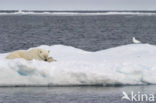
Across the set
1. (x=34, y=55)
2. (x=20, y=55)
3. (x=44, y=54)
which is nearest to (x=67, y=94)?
(x=44, y=54)

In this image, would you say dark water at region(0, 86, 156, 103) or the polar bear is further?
the polar bear

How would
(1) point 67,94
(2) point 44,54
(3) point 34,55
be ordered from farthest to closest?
1. (3) point 34,55
2. (2) point 44,54
3. (1) point 67,94

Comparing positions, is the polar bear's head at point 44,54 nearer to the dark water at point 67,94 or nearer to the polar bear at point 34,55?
the polar bear at point 34,55

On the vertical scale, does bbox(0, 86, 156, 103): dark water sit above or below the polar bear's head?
below

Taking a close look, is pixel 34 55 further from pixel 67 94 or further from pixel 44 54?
pixel 67 94

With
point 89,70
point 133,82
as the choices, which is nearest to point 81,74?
point 89,70

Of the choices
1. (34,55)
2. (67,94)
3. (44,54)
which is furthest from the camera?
(34,55)

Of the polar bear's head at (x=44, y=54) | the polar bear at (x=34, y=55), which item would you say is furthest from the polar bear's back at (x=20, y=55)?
the polar bear's head at (x=44, y=54)

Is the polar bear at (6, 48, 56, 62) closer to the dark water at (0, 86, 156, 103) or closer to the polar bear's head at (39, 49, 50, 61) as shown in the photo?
the polar bear's head at (39, 49, 50, 61)

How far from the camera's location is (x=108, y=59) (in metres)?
18.1

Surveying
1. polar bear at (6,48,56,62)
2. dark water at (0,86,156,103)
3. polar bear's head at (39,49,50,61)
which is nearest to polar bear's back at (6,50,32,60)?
polar bear at (6,48,56,62)

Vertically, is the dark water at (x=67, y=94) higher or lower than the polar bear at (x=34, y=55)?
lower

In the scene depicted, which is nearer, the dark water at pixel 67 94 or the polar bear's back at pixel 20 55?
the dark water at pixel 67 94

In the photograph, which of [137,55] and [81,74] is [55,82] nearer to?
[81,74]
